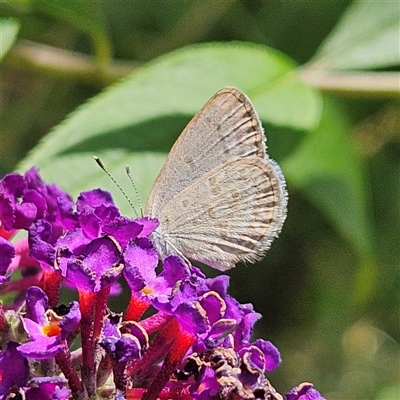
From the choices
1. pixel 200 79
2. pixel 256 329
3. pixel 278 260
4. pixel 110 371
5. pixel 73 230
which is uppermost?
pixel 200 79

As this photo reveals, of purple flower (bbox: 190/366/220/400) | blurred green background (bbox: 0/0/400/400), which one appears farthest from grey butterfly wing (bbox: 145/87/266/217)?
purple flower (bbox: 190/366/220/400)

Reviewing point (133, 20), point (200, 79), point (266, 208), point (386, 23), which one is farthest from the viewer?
point (133, 20)

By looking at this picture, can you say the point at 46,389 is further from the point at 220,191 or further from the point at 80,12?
the point at 80,12

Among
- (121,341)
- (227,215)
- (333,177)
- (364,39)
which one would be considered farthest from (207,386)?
(364,39)

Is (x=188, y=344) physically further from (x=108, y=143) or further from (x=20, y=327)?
(x=108, y=143)

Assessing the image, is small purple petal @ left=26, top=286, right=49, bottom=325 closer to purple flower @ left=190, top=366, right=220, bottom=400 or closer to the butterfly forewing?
purple flower @ left=190, top=366, right=220, bottom=400

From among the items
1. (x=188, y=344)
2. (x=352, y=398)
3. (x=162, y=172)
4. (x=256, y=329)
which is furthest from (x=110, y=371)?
(x=352, y=398)
